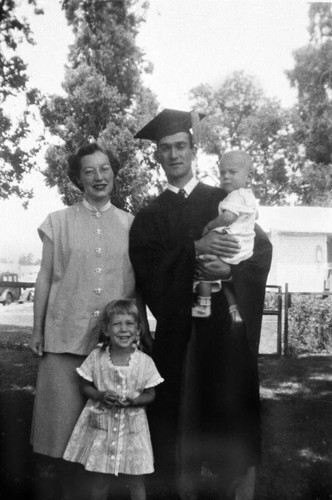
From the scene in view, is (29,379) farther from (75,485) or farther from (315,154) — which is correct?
(315,154)

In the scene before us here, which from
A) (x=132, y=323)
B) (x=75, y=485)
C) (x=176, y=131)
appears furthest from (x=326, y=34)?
(x=75, y=485)

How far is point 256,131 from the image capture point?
127 inches

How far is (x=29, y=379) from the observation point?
388 centimetres

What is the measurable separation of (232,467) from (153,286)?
1.07 metres

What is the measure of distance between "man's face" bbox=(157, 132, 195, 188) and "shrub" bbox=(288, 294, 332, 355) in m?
1.94

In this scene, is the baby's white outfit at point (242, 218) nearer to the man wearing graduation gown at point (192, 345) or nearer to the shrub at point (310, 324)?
the man wearing graduation gown at point (192, 345)

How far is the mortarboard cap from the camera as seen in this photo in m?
2.93

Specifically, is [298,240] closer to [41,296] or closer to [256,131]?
[256,131]

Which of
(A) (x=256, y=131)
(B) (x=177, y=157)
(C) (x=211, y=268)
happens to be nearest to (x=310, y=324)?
(A) (x=256, y=131)

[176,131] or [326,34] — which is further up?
[326,34]

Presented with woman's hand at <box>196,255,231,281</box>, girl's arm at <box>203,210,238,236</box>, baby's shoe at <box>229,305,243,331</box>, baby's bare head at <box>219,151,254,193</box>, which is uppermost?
baby's bare head at <box>219,151,254,193</box>

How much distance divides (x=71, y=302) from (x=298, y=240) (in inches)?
60.3

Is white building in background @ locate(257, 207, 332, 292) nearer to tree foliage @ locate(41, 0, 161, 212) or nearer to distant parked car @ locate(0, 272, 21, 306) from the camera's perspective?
tree foliage @ locate(41, 0, 161, 212)

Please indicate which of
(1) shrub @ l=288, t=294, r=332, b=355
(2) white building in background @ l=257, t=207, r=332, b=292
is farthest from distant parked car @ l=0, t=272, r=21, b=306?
(1) shrub @ l=288, t=294, r=332, b=355
